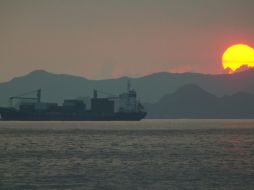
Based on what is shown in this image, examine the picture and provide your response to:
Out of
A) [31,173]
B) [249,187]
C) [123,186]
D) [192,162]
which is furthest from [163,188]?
[192,162]

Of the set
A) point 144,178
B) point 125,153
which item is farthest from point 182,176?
point 125,153

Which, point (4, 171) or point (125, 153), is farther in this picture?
point (125, 153)

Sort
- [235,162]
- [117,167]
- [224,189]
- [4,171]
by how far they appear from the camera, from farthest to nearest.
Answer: [235,162]
[117,167]
[4,171]
[224,189]

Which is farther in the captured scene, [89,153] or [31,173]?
[89,153]

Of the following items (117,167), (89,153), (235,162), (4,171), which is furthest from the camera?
(89,153)

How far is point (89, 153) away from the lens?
233 ft

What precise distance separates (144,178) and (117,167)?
846 cm

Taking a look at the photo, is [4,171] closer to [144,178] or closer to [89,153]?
[144,178]

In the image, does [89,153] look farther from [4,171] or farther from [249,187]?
[249,187]

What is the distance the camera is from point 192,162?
2330 inches

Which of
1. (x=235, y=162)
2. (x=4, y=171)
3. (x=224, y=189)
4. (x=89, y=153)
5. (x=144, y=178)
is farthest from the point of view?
(x=89, y=153)

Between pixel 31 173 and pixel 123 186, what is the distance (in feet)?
34.0

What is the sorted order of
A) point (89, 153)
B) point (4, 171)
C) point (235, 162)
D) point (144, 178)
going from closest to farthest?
point (144, 178) → point (4, 171) → point (235, 162) → point (89, 153)

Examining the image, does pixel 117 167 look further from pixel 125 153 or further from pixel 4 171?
pixel 125 153
